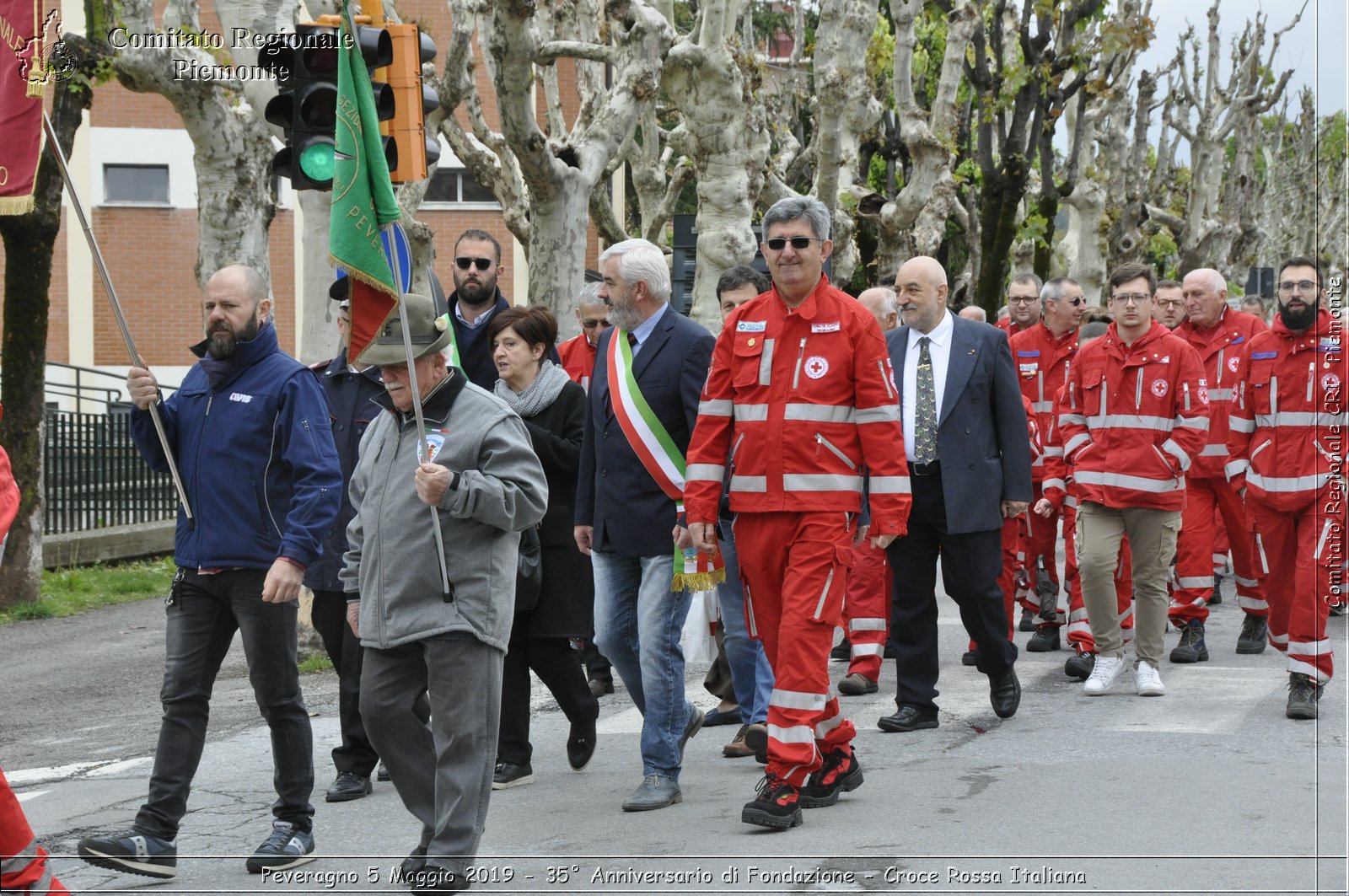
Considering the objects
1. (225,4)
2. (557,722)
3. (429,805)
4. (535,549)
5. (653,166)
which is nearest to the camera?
(429,805)

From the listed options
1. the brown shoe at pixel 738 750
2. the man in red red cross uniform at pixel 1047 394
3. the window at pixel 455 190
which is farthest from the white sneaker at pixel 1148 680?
the window at pixel 455 190

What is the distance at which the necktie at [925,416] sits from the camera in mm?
8109

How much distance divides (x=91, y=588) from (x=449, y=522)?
38.2 ft

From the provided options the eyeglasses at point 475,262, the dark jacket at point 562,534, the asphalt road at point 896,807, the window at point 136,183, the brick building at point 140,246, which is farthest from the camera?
the window at point 136,183

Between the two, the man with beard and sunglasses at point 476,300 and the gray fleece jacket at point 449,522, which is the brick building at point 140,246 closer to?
the man with beard and sunglasses at point 476,300

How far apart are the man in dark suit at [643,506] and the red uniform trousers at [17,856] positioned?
102 inches

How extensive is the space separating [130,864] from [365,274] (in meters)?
2.20

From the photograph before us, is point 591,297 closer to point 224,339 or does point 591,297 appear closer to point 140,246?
point 224,339

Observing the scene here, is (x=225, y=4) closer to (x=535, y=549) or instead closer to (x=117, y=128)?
(x=535, y=549)

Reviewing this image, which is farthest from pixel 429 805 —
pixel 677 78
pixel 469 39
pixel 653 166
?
pixel 653 166

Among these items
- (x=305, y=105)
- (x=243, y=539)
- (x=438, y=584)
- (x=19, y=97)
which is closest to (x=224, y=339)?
(x=243, y=539)

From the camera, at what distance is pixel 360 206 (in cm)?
580

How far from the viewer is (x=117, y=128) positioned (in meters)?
34.1

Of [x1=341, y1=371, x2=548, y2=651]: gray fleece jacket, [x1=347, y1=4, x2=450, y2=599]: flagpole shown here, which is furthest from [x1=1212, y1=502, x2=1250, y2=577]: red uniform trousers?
[x1=347, y1=4, x2=450, y2=599]: flagpole
